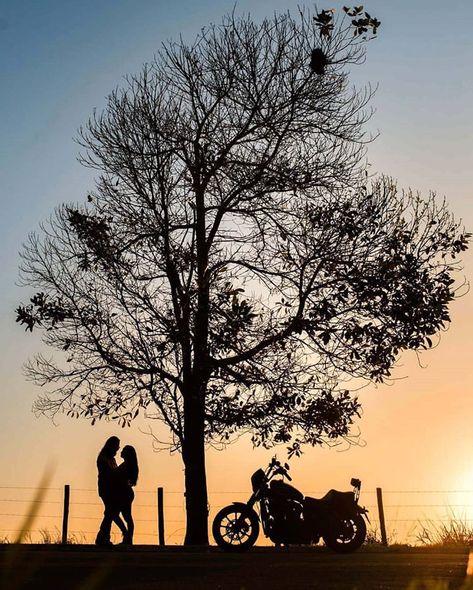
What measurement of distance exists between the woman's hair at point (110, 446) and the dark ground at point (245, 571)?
10.4 ft

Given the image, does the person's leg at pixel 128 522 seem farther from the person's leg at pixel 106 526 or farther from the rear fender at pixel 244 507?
the rear fender at pixel 244 507

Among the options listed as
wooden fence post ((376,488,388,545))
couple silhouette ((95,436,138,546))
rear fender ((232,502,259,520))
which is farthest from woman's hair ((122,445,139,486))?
wooden fence post ((376,488,388,545))

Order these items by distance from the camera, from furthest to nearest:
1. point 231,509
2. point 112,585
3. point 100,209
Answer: point 100,209
point 231,509
point 112,585

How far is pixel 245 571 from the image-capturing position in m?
11.5

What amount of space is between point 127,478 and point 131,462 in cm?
33

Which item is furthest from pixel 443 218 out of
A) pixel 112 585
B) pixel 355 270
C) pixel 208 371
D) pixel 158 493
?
pixel 112 585

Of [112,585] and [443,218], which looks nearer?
[112,585]

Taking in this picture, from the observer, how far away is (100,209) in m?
22.9

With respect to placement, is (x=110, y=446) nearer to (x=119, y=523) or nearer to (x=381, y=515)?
(x=119, y=523)

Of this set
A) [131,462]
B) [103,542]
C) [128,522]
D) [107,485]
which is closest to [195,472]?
[128,522]

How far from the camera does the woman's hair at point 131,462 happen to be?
18359 mm

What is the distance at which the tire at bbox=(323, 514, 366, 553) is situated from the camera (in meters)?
16.2

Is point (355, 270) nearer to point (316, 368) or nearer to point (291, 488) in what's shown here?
point (316, 368)

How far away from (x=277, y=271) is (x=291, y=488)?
7.34 m
